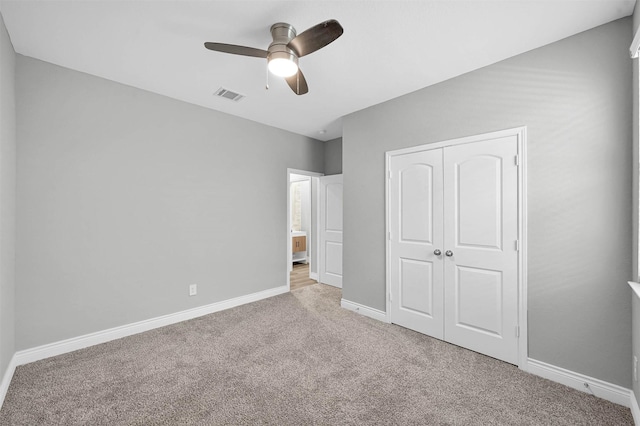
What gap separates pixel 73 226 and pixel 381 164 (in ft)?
10.7

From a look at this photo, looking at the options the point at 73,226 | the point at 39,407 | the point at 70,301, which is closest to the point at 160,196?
the point at 73,226

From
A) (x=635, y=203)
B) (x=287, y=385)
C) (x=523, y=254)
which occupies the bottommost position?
(x=287, y=385)

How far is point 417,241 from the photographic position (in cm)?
304

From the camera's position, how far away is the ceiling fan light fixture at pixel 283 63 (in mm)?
1916

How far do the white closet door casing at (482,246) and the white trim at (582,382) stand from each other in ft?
0.56

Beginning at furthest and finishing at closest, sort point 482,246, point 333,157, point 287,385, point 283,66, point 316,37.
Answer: point 333,157 < point 482,246 < point 287,385 < point 283,66 < point 316,37

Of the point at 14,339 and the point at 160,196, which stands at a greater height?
the point at 160,196

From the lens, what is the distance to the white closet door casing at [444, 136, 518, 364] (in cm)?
239

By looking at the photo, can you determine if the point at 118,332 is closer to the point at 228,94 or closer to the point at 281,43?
the point at 228,94

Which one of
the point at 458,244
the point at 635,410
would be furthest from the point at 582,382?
the point at 458,244

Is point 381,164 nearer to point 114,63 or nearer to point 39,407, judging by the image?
point 114,63

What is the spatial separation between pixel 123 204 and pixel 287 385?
2446mm

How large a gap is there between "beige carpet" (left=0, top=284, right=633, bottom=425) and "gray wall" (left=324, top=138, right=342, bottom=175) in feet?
9.48

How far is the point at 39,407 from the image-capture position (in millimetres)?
1847
